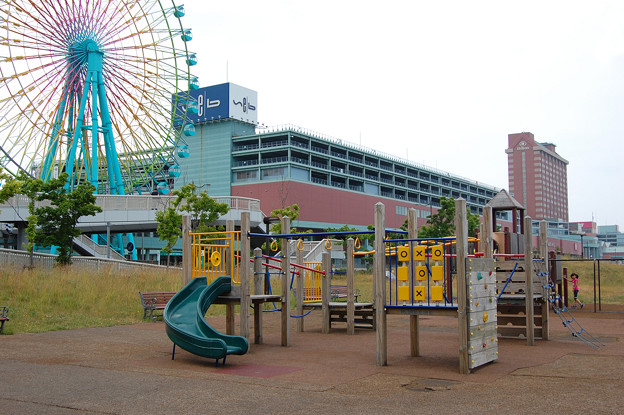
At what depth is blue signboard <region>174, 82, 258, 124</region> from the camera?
3883 inches

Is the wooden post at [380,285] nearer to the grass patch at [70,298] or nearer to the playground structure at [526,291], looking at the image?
the playground structure at [526,291]

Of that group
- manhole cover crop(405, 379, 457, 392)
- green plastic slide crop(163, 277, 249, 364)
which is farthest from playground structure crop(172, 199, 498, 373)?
manhole cover crop(405, 379, 457, 392)

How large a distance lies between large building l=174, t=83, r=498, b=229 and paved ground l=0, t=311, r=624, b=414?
7534 cm

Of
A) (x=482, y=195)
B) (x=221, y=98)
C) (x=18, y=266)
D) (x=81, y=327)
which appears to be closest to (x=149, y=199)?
(x=18, y=266)

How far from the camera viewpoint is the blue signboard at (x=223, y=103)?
98625mm

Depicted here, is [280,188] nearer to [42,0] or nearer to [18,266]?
[42,0]

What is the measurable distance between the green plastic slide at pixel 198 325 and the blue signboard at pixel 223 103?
87292 millimetres

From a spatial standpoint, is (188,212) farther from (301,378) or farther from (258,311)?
(301,378)

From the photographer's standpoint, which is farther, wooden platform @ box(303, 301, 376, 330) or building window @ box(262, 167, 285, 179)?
building window @ box(262, 167, 285, 179)

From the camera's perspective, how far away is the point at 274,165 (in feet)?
309

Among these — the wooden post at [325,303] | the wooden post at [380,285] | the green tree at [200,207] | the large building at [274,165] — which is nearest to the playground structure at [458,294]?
the wooden post at [380,285]

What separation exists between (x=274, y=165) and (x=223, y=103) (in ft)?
45.0

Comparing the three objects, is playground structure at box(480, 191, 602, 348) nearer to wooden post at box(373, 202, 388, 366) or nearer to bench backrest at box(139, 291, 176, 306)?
wooden post at box(373, 202, 388, 366)

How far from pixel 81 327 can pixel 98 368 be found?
21.5 ft
